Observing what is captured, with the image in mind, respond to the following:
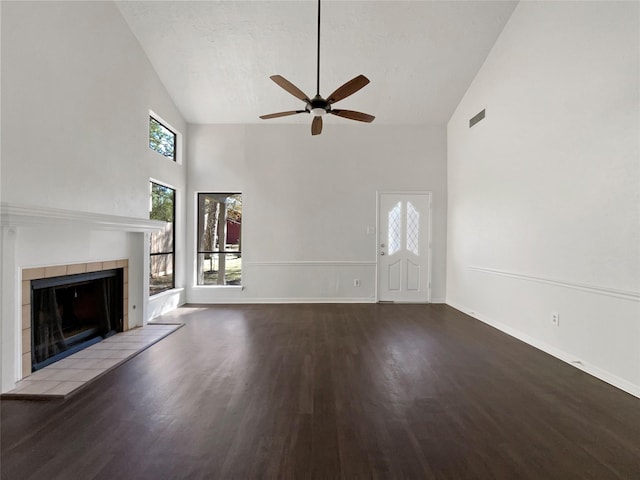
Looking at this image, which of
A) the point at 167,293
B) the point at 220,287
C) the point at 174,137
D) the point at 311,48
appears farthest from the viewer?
the point at 220,287

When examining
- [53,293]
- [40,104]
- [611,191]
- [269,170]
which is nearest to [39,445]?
[53,293]

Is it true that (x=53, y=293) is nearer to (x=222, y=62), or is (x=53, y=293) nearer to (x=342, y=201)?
(x=222, y=62)

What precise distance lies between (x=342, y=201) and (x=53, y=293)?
419 cm

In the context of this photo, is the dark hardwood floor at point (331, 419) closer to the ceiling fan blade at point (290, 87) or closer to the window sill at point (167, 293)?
the window sill at point (167, 293)

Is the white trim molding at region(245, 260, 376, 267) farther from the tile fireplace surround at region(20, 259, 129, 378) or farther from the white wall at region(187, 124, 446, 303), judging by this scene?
the tile fireplace surround at region(20, 259, 129, 378)

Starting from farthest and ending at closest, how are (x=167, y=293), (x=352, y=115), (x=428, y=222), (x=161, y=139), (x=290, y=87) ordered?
(x=428, y=222)
(x=167, y=293)
(x=161, y=139)
(x=352, y=115)
(x=290, y=87)

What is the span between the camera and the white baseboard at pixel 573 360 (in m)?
2.46

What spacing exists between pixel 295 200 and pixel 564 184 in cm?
386

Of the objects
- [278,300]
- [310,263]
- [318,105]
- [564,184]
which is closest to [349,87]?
[318,105]

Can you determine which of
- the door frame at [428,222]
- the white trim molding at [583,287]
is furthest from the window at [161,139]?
the white trim molding at [583,287]

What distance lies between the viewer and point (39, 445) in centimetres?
176

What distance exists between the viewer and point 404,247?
230 inches

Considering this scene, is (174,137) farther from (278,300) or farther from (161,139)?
(278,300)

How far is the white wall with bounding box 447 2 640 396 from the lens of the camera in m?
2.52
